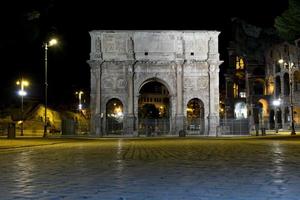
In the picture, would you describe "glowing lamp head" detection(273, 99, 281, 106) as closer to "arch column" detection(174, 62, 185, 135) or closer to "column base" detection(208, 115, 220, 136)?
"column base" detection(208, 115, 220, 136)

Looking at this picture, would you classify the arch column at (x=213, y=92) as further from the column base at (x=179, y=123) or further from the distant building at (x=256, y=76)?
the distant building at (x=256, y=76)

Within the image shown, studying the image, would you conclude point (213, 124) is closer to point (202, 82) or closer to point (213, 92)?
point (213, 92)

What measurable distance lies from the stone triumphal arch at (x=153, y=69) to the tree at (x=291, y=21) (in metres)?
8.00

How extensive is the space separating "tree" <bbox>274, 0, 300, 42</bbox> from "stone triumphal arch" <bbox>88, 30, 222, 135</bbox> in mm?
8000

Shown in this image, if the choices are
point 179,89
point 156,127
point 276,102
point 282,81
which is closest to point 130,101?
point 156,127

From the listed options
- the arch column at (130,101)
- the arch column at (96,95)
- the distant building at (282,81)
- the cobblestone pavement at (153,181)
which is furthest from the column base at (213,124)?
the cobblestone pavement at (153,181)

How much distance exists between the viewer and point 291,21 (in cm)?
5238

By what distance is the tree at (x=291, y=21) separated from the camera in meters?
49.3

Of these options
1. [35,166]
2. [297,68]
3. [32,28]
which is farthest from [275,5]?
[35,166]

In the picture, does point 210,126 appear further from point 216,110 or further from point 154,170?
point 154,170

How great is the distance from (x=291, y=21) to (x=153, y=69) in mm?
15928

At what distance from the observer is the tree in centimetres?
4929

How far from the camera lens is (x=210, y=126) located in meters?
54.2

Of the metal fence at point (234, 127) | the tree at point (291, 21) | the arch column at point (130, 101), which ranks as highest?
the tree at point (291, 21)
